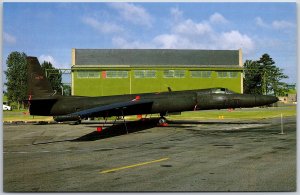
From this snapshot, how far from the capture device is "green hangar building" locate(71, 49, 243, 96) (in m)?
49.9

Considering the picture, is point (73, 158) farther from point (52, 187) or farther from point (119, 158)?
point (52, 187)

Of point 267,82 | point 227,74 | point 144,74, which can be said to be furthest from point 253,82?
point 144,74

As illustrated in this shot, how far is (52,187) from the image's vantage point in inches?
369

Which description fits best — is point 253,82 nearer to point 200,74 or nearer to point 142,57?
point 200,74

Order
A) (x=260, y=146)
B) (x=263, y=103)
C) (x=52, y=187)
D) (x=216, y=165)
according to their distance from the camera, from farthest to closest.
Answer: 1. (x=263, y=103)
2. (x=260, y=146)
3. (x=216, y=165)
4. (x=52, y=187)

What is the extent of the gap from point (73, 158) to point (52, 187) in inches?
156

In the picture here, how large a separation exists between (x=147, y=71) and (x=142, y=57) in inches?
99.7

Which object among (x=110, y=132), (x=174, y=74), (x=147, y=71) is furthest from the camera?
(x=147, y=71)

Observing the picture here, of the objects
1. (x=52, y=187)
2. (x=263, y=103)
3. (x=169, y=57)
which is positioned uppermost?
(x=169, y=57)

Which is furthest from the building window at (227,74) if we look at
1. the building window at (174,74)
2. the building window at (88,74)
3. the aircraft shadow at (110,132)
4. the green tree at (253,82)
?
the green tree at (253,82)

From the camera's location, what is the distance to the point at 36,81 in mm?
26922

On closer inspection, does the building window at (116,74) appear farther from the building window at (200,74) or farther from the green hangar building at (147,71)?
the building window at (200,74)

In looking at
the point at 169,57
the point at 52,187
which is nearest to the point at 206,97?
the point at 52,187

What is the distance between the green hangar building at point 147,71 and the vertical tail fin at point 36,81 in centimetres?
2208
